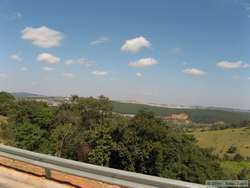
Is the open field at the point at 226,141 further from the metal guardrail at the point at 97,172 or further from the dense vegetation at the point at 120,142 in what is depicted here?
the metal guardrail at the point at 97,172

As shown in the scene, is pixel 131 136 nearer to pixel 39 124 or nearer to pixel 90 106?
pixel 90 106

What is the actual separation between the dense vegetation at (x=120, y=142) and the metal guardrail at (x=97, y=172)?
2465 centimetres

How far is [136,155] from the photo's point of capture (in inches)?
1315

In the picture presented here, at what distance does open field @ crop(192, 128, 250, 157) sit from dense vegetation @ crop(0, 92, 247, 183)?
55226 mm

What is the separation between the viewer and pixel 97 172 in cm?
583

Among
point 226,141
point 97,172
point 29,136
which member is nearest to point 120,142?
point 29,136

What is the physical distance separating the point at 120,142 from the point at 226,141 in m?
79.2

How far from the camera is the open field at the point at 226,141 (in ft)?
314

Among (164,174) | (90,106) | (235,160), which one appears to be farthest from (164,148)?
(235,160)

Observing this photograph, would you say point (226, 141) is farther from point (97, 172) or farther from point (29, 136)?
point (97, 172)

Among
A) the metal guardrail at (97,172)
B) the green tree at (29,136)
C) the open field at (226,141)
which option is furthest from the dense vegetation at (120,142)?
the open field at (226,141)

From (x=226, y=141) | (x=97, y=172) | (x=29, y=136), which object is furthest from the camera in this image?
(x=226, y=141)

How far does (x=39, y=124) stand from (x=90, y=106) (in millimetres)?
9632

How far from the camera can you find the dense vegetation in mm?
32438
